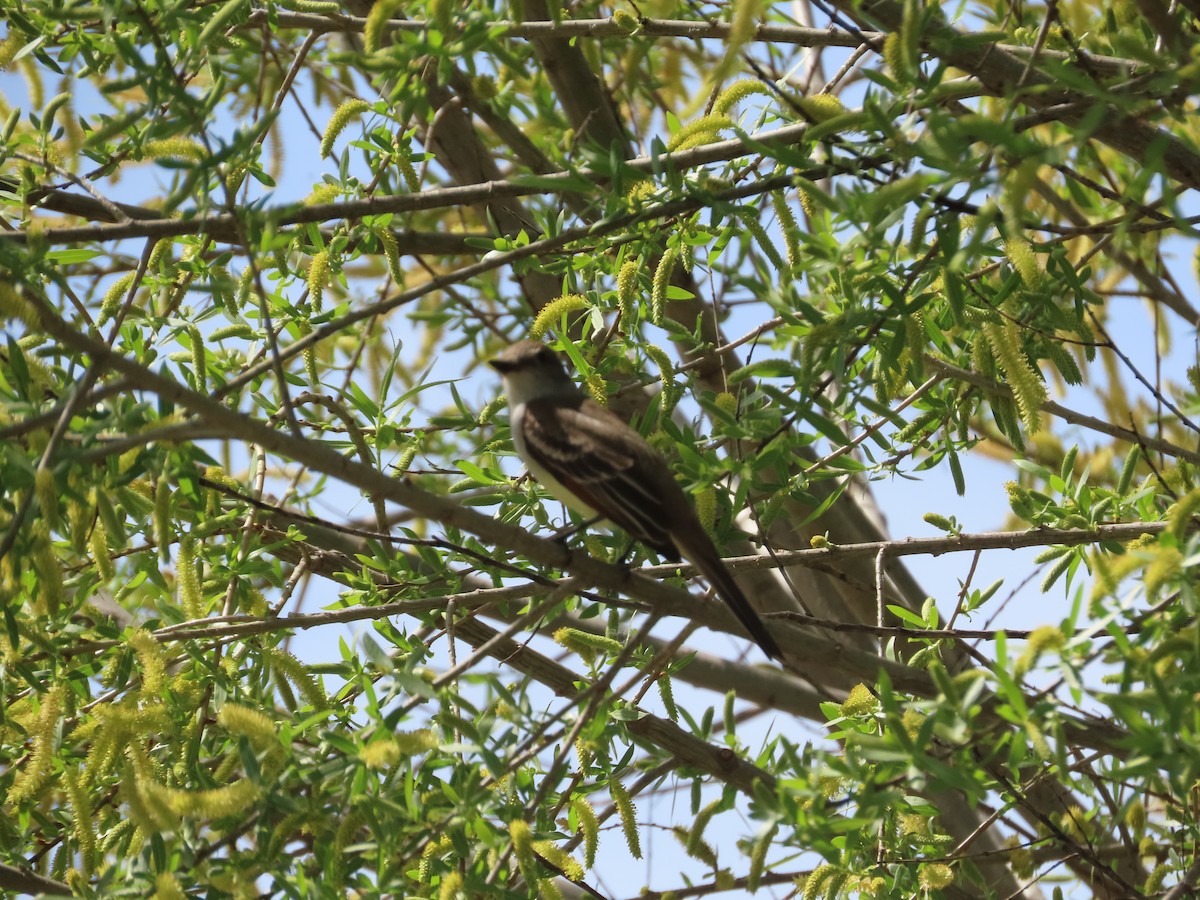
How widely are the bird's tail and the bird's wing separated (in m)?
0.16

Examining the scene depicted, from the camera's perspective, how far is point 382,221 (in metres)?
5.94

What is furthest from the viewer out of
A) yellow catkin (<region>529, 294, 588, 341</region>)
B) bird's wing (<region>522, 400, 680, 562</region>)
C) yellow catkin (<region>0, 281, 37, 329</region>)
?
bird's wing (<region>522, 400, 680, 562</region>)

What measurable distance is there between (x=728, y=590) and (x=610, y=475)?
91cm

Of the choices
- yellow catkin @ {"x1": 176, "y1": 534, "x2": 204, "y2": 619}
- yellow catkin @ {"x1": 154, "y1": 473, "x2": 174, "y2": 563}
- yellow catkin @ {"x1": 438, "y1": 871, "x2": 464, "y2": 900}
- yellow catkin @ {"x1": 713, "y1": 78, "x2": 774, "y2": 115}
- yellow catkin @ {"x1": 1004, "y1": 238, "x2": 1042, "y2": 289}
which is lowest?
yellow catkin @ {"x1": 438, "y1": 871, "x2": 464, "y2": 900}

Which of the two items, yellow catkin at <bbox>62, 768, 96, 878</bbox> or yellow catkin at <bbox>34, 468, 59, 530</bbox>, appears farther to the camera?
yellow catkin at <bbox>62, 768, 96, 878</bbox>

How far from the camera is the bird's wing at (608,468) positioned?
5.73 meters

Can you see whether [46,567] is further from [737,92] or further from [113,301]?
[737,92]

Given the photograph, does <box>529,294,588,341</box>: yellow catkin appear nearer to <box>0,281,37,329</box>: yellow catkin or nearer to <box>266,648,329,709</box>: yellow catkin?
<box>266,648,329,709</box>: yellow catkin

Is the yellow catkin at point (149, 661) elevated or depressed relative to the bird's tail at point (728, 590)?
elevated

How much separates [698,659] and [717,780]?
2.22 metres

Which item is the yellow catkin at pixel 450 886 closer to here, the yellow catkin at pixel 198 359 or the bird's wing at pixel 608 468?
the bird's wing at pixel 608 468

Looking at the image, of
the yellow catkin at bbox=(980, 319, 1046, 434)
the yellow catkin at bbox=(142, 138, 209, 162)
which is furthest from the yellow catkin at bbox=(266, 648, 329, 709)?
the yellow catkin at bbox=(980, 319, 1046, 434)

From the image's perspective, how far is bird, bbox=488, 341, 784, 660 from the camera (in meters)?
5.61

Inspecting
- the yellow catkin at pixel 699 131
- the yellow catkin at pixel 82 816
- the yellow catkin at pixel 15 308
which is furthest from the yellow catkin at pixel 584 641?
the yellow catkin at pixel 15 308
